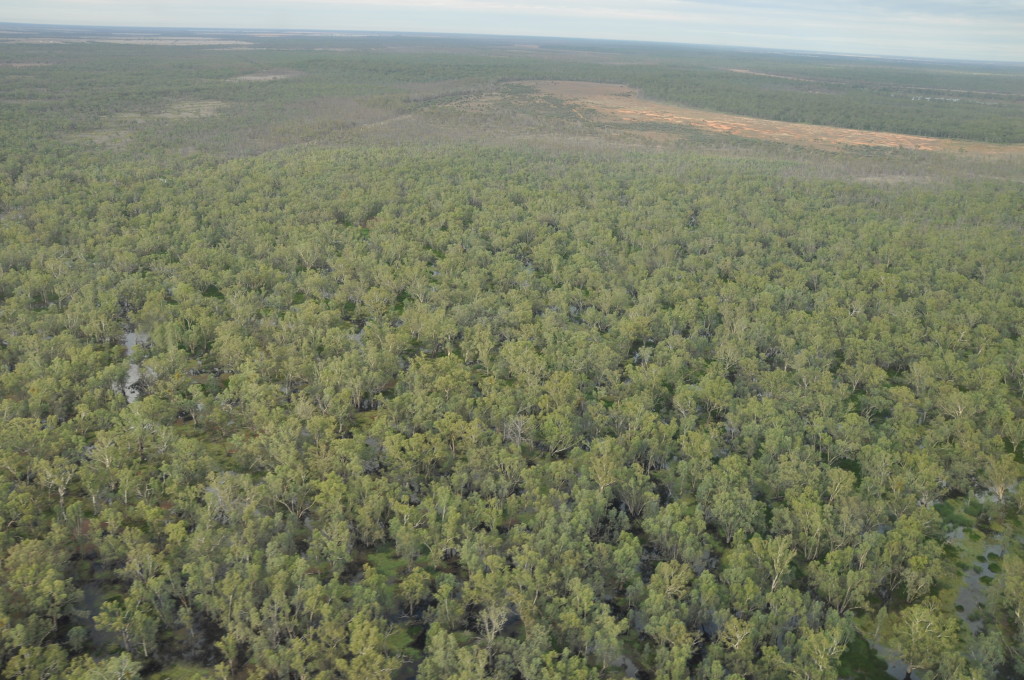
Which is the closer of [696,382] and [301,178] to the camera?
[696,382]

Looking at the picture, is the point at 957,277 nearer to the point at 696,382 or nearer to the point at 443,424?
the point at 696,382

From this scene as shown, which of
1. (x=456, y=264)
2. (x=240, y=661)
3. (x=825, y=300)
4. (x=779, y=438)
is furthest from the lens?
(x=456, y=264)

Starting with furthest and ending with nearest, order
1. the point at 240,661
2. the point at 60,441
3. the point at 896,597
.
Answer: the point at 60,441
the point at 896,597
the point at 240,661

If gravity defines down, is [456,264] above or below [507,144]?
below

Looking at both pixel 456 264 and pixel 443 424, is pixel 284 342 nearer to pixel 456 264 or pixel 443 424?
pixel 443 424

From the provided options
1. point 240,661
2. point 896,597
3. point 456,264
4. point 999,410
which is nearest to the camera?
point 240,661

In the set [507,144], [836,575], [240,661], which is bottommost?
[240,661]

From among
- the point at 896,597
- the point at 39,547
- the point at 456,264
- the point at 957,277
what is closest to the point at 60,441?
the point at 39,547

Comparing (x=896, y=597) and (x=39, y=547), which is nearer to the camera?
(x=39, y=547)

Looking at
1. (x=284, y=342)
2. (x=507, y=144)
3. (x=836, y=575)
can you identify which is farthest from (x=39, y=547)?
(x=507, y=144)
